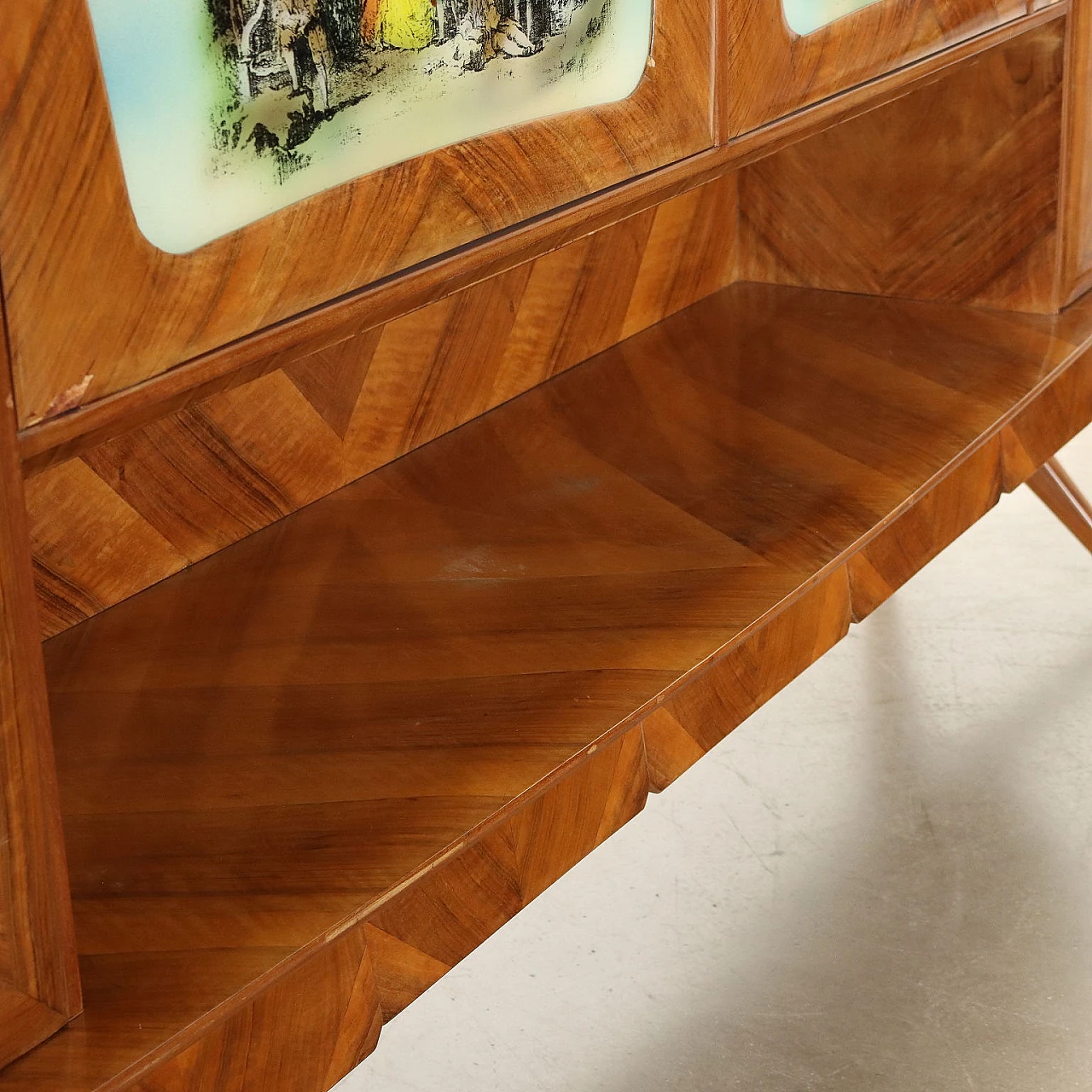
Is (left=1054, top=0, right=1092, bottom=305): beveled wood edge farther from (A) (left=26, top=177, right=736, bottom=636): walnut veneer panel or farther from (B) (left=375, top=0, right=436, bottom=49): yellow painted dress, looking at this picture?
(B) (left=375, top=0, right=436, bottom=49): yellow painted dress

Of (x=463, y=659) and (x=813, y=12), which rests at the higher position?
(x=813, y=12)

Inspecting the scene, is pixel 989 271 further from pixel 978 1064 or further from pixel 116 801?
pixel 116 801

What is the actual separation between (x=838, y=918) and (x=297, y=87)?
1.20 meters

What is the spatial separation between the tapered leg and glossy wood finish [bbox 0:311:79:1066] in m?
1.40

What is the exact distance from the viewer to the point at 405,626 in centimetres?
91

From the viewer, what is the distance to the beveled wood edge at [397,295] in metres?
0.54

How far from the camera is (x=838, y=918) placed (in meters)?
1.54

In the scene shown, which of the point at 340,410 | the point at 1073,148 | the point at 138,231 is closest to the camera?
the point at 138,231

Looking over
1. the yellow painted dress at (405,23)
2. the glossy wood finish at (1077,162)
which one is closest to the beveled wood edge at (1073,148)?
the glossy wood finish at (1077,162)

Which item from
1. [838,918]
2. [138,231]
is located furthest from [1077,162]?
[138,231]

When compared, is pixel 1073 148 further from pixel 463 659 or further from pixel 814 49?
pixel 463 659

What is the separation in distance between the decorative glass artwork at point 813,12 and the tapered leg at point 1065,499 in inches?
35.8

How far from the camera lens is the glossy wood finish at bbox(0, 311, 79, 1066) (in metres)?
0.52

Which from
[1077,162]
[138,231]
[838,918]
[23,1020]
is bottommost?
[838,918]
